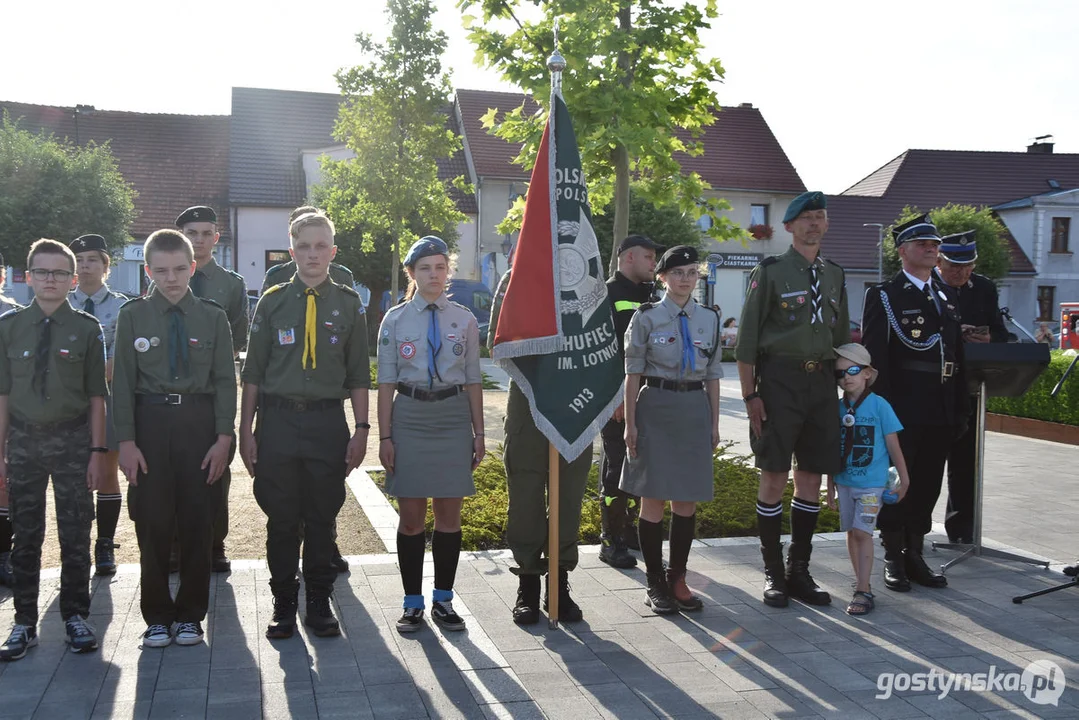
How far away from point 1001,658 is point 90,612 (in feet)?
15.6

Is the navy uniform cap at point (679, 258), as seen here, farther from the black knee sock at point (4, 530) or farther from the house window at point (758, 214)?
the house window at point (758, 214)

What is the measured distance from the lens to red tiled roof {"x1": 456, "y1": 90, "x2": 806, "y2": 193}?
139 feet

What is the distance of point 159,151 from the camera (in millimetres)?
43156

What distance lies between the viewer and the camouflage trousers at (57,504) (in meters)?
5.10

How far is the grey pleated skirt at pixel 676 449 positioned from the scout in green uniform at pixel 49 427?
9.61 feet

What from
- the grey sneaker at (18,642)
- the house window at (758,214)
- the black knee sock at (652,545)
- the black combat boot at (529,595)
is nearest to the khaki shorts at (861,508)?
the black knee sock at (652,545)

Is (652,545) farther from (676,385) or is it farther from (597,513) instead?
(597,513)

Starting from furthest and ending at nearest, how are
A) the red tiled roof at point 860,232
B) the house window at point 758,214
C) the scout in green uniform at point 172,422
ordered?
the red tiled roof at point 860,232 → the house window at point 758,214 → the scout in green uniform at point 172,422

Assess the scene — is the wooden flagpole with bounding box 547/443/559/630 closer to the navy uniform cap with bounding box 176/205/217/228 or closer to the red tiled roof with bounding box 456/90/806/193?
the navy uniform cap with bounding box 176/205/217/228

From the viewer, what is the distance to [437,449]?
17.5ft

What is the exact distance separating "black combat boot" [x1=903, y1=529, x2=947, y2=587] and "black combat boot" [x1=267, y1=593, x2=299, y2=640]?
3.83 m

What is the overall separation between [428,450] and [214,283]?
91.3 inches

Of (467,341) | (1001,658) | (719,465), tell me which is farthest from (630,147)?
(1001,658)

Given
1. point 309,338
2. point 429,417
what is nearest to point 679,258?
point 429,417
